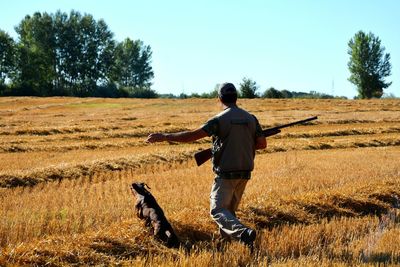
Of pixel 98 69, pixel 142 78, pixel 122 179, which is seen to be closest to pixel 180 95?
pixel 98 69

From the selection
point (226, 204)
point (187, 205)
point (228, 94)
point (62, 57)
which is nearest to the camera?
point (228, 94)

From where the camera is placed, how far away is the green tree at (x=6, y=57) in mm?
73438

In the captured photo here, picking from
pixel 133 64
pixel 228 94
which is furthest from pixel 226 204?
pixel 133 64

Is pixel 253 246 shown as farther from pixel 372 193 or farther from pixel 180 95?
pixel 180 95

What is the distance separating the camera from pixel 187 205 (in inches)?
357

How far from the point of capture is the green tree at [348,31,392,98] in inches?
3083

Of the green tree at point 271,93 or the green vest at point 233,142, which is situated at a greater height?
the green tree at point 271,93

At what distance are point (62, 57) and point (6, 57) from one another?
11965 mm

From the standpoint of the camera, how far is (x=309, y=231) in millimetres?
7535

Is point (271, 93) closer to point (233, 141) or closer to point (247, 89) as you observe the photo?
point (247, 89)

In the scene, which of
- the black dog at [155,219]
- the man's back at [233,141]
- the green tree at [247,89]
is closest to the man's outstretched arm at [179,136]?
the man's back at [233,141]

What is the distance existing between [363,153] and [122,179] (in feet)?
29.6

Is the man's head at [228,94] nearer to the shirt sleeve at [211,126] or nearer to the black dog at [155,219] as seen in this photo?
the shirt sleeve at [211,126]

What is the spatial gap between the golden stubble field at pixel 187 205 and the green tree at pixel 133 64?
3503 inches
